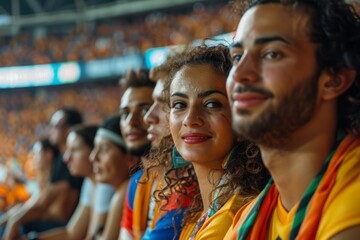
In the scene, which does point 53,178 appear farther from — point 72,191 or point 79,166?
point 79,166

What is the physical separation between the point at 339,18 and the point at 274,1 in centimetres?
13

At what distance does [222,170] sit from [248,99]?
0.59 meters

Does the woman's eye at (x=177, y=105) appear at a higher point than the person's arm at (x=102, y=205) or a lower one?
higher

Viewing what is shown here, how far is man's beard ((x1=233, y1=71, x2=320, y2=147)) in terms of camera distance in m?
1.08

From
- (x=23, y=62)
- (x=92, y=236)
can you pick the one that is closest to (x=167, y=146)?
(x=92, y=236)

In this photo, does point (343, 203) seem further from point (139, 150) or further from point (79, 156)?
point (79, 156)

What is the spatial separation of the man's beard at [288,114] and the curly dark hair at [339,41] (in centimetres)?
5

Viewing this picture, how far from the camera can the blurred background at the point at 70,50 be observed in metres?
12.5

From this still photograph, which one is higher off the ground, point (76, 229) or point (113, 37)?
point (113, 37)

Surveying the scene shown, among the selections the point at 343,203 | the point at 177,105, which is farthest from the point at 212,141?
the point at 343,203

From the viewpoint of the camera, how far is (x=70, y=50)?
Result: 13.8 meters

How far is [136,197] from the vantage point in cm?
238

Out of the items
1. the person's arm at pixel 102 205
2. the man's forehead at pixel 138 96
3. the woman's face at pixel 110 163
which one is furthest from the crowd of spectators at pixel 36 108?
the man's forehead at pixel 138 96

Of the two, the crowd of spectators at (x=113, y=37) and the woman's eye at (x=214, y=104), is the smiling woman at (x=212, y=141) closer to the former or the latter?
the woman's eye at (x=214, y=104)
